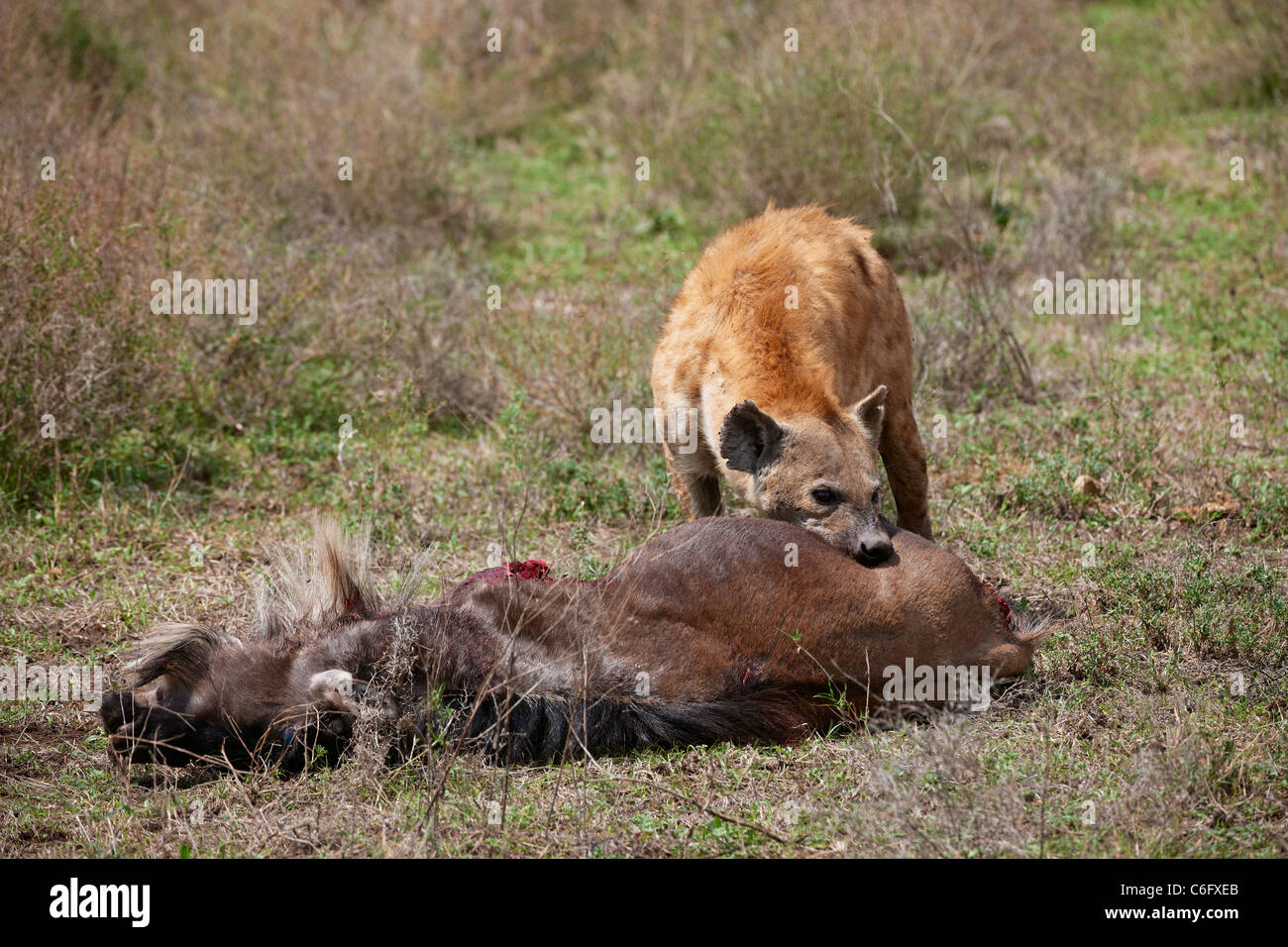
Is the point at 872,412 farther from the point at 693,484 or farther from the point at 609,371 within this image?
the point at 609,371

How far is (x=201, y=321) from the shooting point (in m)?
8.70

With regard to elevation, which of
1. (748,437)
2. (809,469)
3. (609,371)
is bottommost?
(809,469)

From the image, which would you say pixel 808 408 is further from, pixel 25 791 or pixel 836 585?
pixel 25 791

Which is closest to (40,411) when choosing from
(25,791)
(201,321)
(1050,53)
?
(201,321)

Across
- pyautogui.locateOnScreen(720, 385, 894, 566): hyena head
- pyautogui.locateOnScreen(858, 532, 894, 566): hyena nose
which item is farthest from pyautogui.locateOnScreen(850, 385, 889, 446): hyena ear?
pyautogui.locateOnScreen(858, 532, 894, 566): hyena nose

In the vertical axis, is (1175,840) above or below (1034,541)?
below

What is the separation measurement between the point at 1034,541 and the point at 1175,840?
312cm

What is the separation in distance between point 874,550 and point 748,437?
824 mm

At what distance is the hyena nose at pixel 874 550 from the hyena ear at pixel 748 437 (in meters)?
0.65

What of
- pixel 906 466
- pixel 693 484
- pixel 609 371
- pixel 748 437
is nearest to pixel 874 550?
pixel 748 437

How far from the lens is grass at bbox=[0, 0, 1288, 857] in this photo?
4609 millimetres

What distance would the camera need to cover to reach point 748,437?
18.8 feet

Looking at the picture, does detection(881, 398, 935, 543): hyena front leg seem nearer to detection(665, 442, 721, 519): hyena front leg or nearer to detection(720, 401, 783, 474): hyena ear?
detection(665, 442, 721, 519): hyena front leg

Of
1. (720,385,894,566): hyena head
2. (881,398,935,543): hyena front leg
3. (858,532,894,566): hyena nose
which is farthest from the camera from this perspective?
(881,398,935,543): hyena front leg
